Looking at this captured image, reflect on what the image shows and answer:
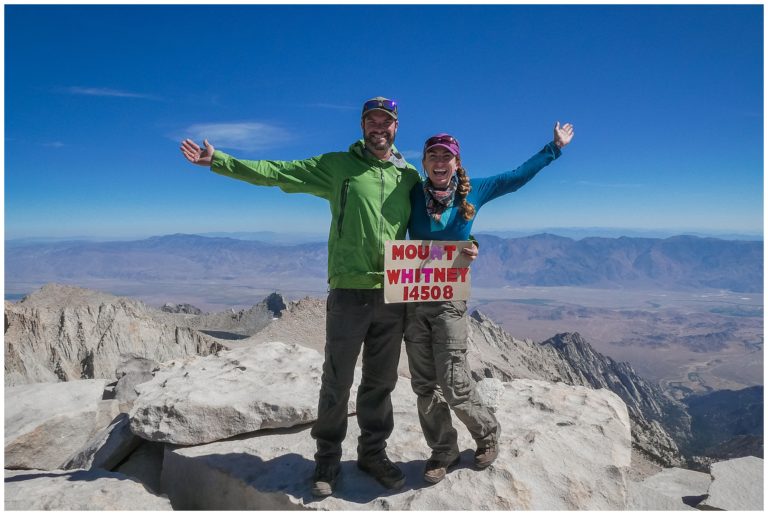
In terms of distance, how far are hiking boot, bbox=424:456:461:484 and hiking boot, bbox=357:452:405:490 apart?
0.20 metres

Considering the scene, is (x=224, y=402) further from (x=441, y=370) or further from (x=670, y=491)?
(x=670, y=491)

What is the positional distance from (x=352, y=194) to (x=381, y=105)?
667 millimetres

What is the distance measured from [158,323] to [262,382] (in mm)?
18082

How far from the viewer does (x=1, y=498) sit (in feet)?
14.5

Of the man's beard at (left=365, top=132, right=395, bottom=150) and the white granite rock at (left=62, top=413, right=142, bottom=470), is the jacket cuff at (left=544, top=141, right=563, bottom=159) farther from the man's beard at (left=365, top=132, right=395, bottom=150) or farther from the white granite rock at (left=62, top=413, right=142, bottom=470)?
the white granite rock at (left=62, top=413, right=142, bottom=470)

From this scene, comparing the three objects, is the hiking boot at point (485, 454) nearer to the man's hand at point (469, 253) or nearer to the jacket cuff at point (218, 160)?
the man's hand at point (469, 253)

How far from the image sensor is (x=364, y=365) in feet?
14.8

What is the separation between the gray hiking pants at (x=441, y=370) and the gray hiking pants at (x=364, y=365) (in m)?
0.16

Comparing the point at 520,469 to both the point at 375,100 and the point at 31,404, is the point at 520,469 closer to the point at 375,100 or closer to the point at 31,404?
the point at 375,100

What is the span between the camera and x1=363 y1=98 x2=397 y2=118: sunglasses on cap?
4.15 metres

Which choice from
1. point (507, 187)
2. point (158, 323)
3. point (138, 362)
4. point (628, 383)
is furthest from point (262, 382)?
point (628, 383)

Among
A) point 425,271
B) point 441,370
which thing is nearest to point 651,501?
point 441,370

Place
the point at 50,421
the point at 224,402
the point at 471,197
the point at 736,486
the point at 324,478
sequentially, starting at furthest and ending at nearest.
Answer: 1. the point at 50,421
2. the point at 736,486
3. the point at 224,402
4. the point at 324,478
5. the point at 471,197

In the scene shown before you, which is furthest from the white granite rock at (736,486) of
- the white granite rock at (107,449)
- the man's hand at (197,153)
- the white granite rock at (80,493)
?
the white granite rock at (107,449)
